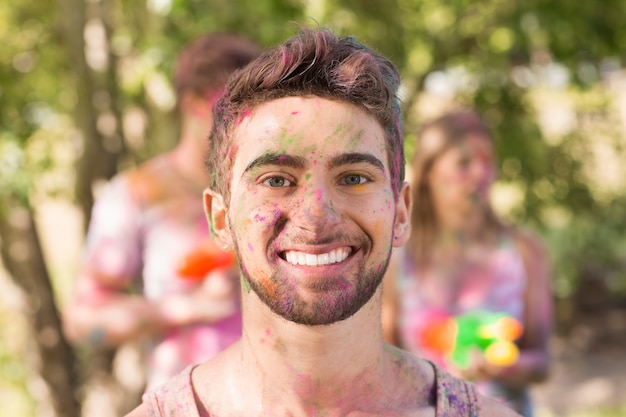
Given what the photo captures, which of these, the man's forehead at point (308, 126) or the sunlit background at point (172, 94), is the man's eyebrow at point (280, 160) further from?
the sunlit background at point (172, 94)

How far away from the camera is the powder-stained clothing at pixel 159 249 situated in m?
3.39

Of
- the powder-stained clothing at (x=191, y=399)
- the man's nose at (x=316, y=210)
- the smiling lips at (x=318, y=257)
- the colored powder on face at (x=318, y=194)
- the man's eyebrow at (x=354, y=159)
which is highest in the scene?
the man's eyebrow at (x=354, y=159)

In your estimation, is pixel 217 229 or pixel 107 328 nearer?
pixel 217 229

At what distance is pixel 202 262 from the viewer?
3.40 m

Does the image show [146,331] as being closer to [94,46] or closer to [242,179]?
[242,179]

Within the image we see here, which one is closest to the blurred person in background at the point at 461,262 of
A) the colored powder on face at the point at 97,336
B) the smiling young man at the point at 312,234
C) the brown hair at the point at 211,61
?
the brown hair at the point at 211,61

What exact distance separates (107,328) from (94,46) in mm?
4166

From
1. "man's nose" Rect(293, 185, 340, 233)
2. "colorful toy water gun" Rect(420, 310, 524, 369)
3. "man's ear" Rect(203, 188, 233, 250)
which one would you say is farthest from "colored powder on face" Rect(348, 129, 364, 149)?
"colorful toy water gun" Rect(420, 310, 524, 369)

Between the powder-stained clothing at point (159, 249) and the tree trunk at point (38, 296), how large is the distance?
404 cm

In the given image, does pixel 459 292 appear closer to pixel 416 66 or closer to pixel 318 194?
pixel 318 194

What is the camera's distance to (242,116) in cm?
193

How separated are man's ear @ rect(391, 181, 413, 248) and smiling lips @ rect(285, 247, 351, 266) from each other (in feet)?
0.59

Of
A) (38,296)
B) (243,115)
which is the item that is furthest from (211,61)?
(38,296)

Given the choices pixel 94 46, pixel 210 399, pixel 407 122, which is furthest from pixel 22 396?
pixel 210 399
